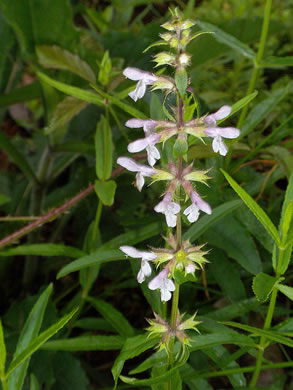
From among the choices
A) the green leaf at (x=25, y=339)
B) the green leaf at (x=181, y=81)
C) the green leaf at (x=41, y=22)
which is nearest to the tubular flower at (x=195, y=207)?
the green leaf at (x=181, y=81)

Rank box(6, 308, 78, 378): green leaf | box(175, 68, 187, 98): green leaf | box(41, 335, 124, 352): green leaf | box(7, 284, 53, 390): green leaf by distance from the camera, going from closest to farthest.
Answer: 1. box(175, 68, 187, 98): green leaf
2. box(6, 308, 78, 378): green leaf
3. box(7, 284, 53, 390): green leaf
4. box(41, 335, 124, 352): green leaf

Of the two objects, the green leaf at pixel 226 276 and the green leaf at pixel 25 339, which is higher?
the green leaf at pixel 226 276

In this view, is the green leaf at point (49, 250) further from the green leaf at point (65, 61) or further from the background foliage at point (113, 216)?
the green leaf at point (65, 61)

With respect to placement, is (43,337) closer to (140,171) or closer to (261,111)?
(140,171)

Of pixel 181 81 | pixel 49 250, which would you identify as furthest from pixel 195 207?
pixel 49 250

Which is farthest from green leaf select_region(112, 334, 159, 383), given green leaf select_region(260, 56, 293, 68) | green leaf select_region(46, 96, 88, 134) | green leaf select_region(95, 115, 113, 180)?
green leaf select_region(260, 56, 293, 68)

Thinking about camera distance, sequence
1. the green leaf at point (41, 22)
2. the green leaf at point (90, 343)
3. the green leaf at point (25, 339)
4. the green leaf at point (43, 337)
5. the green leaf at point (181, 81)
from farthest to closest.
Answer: the green leaf at point (41, 22) → the green leaf at point (90, 343) → the green leaf at point (25, 339) → the green leaf at point (43, 337) → the green leaf at point (181, 81)

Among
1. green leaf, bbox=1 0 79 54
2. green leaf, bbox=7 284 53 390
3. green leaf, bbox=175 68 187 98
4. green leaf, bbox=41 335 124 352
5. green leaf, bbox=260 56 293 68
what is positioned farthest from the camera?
green leaf, bbox=1 0 79 54

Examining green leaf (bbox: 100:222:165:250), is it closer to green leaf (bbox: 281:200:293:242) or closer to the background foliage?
the background foliage
